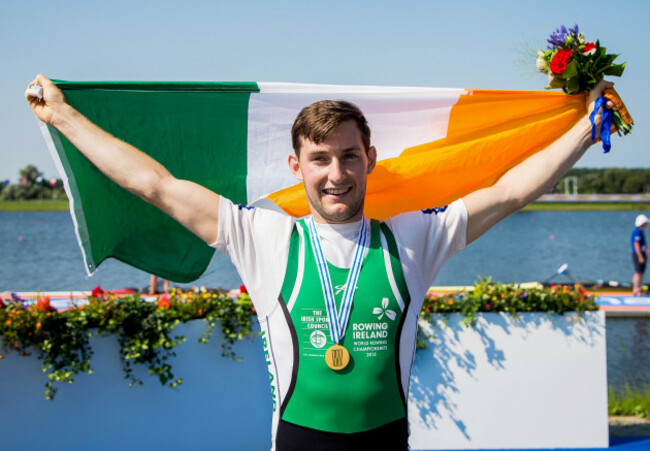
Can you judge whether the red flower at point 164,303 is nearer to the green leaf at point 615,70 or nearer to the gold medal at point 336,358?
the gold medal at point 336,358

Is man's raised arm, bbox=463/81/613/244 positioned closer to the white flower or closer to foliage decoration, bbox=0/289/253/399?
the white flower

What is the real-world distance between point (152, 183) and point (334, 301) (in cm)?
76

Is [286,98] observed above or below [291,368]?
above

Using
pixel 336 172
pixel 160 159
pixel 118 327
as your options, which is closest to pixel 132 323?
pixel 118 327

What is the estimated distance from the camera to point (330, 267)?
215cm

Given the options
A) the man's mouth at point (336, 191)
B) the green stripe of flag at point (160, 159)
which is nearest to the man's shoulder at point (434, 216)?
the man's mouth at point (336, 191)

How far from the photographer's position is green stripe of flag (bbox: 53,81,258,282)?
9.41 feet

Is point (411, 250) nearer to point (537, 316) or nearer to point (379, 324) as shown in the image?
point (379, 324)

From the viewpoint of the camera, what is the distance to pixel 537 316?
4.73 metres

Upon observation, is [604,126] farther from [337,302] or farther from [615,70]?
[337,302]

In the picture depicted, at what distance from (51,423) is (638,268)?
34.7ft

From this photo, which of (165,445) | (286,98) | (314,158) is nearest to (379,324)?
(314,158)

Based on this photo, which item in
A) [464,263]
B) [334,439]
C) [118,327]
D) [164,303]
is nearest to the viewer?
[334,439]

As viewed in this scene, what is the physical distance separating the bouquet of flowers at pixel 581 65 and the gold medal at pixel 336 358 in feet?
4.60
